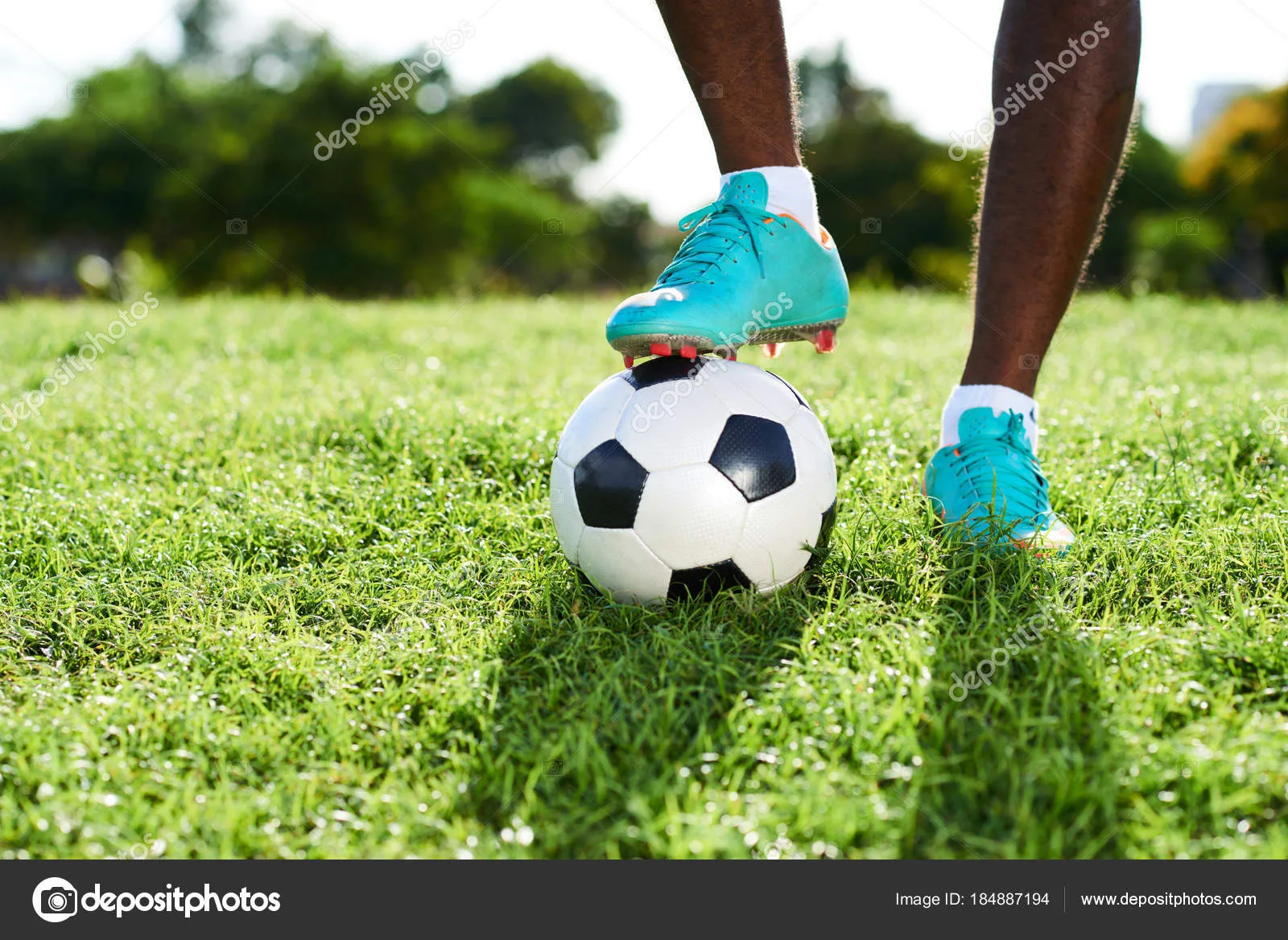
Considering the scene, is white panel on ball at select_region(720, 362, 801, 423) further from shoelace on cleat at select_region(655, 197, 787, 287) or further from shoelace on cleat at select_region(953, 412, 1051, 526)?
shoelace on cleat at select_region(953, 412, 1051, 526)

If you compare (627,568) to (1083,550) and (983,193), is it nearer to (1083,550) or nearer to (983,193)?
(1083,550)

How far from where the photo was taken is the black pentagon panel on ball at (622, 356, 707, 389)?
7.64 feet

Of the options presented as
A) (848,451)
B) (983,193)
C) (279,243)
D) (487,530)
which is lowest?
(487,530)

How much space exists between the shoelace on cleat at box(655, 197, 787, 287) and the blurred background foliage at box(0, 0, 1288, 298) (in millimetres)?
18379

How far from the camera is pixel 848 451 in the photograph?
130 inches

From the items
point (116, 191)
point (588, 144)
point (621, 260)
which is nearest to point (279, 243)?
point (116, 191)

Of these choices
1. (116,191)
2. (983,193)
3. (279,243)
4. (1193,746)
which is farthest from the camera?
(116,191)

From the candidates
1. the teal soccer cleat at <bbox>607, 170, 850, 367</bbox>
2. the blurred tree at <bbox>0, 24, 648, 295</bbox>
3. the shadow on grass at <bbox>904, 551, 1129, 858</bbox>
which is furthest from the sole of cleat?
the blurred tree at <bbox>0, 24, 648, 295</bbox>

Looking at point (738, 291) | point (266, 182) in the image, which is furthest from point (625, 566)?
point (266, 182)

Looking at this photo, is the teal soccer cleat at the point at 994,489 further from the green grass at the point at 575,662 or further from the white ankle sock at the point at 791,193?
the white ankle sock at the point at 791,193

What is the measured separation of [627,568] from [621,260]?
43462mm

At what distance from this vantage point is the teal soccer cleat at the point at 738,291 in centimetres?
227

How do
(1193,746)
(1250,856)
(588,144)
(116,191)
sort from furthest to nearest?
(588,144), (116,191), (1193,746), (1250,856)
